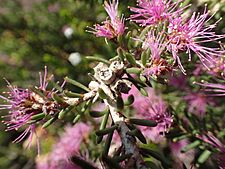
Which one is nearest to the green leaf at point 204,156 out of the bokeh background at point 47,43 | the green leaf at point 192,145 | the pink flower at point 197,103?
the green leaf at point 192,145

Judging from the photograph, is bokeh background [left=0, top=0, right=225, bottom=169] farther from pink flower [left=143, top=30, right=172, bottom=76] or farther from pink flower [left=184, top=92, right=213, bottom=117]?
pink flower [left=143, top=30, right=172, bottom=76]

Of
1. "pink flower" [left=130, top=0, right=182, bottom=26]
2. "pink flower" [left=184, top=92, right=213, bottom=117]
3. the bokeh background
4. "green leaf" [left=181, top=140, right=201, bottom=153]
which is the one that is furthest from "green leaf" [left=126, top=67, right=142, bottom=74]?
the bokeh background

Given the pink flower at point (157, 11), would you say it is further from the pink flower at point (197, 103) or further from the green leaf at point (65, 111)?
the pink flower at point (197, 103)

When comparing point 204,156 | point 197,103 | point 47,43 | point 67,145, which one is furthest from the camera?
point 47,43

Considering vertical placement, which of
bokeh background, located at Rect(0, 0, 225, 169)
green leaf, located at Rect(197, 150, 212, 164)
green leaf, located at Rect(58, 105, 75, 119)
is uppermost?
bokeh background, located at Rect(0, 0, 225, 169)

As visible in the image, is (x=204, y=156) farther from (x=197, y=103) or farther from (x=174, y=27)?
(x=174, y=27)

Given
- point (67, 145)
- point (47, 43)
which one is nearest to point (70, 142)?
point (67, 145)
